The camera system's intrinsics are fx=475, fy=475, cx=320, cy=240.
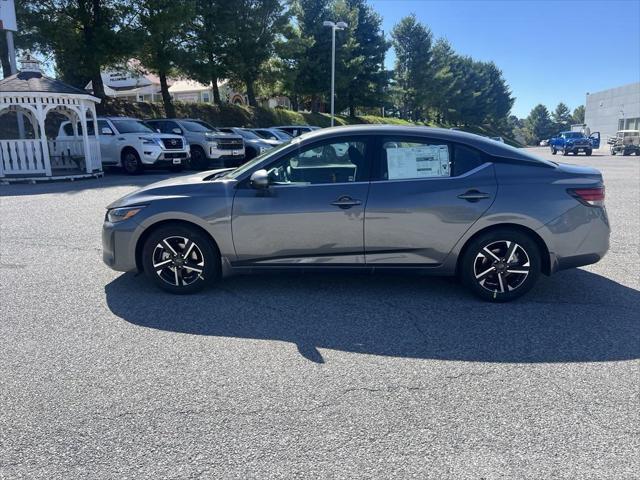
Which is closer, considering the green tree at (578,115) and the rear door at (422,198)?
the rear door at (422,198)

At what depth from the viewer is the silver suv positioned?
17.9m

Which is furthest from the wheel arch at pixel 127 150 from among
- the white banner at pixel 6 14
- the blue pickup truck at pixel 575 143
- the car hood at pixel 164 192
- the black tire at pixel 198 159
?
the blue pickup truck at pixel 575 143

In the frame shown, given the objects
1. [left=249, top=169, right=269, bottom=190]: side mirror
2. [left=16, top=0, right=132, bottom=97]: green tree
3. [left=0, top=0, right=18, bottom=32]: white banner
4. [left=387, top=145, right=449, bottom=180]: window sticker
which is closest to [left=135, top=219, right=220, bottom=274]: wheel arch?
[left=249, top=169, right=269, bottom=190]: side mirror

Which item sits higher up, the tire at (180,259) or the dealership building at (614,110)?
the dealership building at (614,110)

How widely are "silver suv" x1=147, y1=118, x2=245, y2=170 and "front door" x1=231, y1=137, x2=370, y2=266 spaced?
14.0 m

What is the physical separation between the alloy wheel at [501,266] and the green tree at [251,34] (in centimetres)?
2698

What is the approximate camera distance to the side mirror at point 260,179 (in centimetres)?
436

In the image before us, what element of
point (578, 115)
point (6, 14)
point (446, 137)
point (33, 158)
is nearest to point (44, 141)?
point (33, 158)

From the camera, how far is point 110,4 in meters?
21.6

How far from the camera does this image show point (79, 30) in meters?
21.5

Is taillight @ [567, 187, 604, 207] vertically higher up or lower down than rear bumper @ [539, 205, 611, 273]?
higher up

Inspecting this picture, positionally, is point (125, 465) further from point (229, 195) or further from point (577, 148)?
point (577, 148)

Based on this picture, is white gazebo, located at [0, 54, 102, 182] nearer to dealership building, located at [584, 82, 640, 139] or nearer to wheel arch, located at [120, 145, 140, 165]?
wheel arch, located at [120, 145, 140, 165]

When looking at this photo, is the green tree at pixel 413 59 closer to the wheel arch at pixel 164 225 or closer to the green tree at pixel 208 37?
the green tree at pixel 208 37
